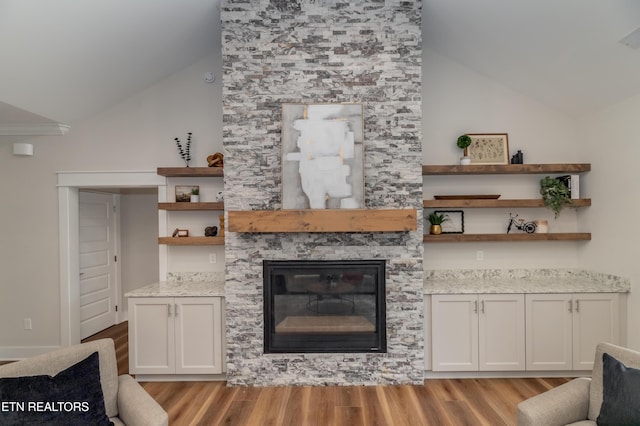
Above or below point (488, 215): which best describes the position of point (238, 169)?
above

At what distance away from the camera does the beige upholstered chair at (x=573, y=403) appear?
6.02 feet

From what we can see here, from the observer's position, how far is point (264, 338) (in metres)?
3.29

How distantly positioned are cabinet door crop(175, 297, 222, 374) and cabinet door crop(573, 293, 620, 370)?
3.36 m

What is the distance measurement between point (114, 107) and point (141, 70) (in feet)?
2.17

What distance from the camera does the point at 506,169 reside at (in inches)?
149

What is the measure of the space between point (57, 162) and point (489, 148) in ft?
16.1

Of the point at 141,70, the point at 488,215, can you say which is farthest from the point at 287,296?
the point at 141,70

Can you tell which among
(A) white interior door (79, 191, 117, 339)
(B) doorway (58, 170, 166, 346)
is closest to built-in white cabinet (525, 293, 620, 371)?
(B) doorway (58, 170, 166, 346)

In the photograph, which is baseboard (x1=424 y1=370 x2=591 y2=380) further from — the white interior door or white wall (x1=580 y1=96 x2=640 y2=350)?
the white interior door

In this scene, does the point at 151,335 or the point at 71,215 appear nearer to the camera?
the point at 151,335

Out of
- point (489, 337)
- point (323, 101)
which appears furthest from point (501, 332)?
point (323, 101)

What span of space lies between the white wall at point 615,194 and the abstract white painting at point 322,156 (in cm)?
246

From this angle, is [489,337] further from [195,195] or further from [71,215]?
[71,215]

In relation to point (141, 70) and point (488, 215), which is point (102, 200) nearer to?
point (141, 70)
